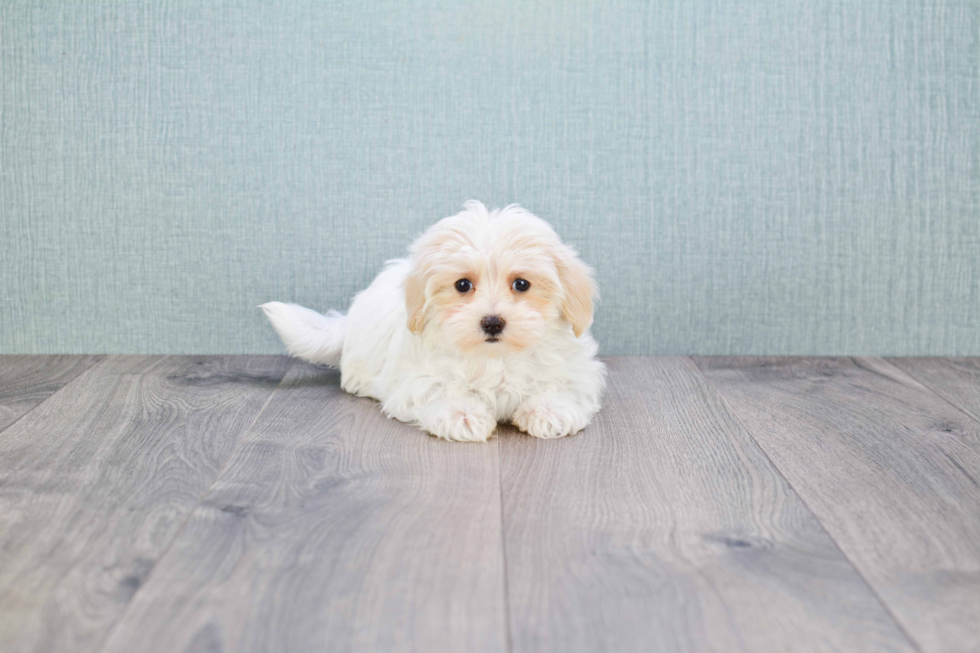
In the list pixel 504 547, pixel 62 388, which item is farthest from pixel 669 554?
pixel 62 388

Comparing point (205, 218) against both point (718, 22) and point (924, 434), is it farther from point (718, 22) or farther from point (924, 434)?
point (924, 434)

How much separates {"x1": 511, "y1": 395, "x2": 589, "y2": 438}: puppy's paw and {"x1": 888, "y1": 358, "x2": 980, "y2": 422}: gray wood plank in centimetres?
103

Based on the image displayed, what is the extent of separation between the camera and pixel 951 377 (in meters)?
2.49

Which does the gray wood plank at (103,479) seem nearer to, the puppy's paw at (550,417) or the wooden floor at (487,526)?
the wooden floor at (487,526)

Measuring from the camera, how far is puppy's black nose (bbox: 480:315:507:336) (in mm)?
1833

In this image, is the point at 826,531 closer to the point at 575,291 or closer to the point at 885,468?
the point at 885,468

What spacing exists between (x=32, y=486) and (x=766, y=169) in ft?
7.15

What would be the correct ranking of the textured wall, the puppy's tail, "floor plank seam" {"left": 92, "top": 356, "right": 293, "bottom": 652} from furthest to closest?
the textured wall, the puppy's tail, "floor plank seam" {"left": 92, "top": 356, "right": 293, "bottom": 652}

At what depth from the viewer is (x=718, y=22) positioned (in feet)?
8.28

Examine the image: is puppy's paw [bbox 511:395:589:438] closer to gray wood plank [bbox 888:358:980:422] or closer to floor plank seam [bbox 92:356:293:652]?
floor plank seam [bbox 92:356:293:652]

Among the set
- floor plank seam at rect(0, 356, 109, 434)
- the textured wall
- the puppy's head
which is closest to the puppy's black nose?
the puppy's head

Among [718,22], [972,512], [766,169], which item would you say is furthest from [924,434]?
[718,22]

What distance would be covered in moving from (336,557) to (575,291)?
903 millimetres

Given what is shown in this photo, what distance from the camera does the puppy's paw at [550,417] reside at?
1912mm
